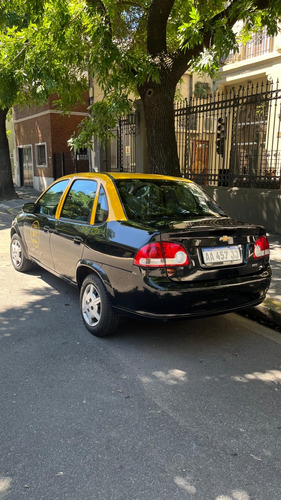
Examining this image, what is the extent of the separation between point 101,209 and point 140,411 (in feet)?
6.96

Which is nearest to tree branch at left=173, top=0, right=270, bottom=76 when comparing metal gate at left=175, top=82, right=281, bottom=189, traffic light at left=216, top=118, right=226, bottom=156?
metal gate at left=175, top=82, right=281, bottom=189

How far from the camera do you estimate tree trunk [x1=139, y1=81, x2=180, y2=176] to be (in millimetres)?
7602

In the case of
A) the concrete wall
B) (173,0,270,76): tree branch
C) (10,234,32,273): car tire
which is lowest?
(10,234,32,273): car tire

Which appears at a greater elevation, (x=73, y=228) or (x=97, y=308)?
(x=73, y=228)

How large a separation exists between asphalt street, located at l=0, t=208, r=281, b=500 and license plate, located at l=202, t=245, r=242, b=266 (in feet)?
2.89

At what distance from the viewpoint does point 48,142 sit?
20.5 meters

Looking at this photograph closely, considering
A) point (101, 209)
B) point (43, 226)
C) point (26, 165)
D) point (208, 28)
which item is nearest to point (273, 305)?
point (101, 209)

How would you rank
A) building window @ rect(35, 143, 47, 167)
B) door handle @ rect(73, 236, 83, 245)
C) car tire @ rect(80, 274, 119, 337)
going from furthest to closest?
building window @ rect(35, 143, 47, 167), door handle @ rect(73, 236, 83, 245), car tire @ rect(80, 274, 119, 337)

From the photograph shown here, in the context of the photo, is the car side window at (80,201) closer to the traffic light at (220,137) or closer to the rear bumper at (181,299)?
the rear bumper at (181,299)

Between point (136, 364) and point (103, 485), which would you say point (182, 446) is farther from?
point (136, 364)

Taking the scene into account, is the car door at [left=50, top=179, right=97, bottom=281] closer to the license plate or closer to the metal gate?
the license plate

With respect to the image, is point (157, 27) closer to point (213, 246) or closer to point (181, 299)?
point (213, 246)

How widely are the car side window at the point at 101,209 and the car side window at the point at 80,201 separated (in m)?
0.15

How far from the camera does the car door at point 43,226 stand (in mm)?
5273
